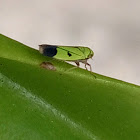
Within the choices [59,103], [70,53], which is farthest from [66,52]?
[59,103]

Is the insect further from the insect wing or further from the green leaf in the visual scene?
the green leaf

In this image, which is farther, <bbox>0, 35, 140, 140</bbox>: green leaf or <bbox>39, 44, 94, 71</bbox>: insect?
<bbox>39, 44, 94, 71</bbox>: insect

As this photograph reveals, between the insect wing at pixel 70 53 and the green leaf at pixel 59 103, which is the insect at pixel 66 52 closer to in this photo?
the insect wing at pixel 70 53

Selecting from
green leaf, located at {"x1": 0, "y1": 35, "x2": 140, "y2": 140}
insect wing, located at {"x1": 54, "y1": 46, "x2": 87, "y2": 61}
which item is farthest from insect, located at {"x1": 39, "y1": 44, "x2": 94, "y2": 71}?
green leaf, located at {"x1": 0, "y1": 35, "x2": 140, "y2": 140}

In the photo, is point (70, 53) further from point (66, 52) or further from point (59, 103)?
point (59, 103)

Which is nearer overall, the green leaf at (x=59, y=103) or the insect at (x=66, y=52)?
the green leaf at (x=59, y=103)

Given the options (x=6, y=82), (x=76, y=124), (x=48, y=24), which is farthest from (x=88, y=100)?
(x=48, y=24)

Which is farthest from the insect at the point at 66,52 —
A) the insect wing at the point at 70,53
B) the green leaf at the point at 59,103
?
the green leaf at the point at 59,103
